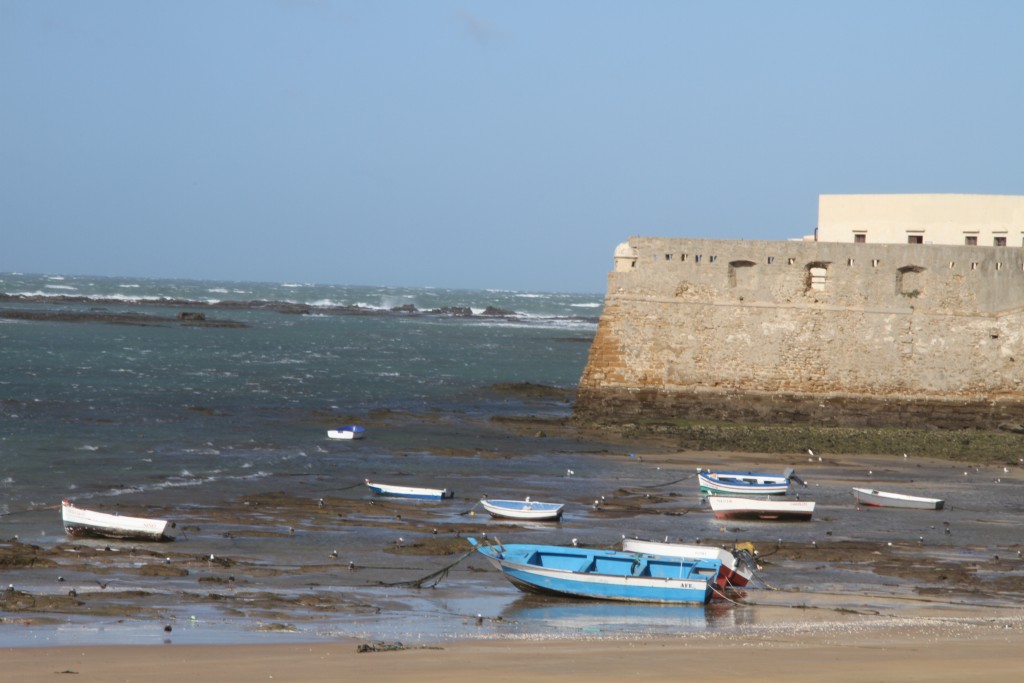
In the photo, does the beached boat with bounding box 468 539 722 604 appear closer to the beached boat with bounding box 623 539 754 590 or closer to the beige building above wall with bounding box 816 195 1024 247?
the beached boat with bounding box 623 539 754 590

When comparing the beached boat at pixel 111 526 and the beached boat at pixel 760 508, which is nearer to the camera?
the beached boat at pixel 111 526

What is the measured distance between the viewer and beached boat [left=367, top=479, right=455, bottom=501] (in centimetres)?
2184

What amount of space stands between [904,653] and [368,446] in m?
18.1

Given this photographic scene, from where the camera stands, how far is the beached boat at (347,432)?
98.9ft

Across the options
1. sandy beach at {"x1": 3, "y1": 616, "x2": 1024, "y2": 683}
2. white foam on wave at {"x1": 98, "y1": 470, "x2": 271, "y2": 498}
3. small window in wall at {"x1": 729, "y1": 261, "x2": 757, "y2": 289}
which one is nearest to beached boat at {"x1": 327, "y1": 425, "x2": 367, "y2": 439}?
white foam on wave at {"x1": 98, "y1": 470, "x2": 271, "y2": 498}

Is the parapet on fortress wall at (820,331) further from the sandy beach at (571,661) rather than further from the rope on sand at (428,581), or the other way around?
the sandy beach at (571,661)

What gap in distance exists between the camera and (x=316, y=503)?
69.4 feet

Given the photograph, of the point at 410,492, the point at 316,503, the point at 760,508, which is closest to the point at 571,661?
the point at 760,508

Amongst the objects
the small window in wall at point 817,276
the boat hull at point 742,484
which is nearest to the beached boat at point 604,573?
the boat hull at point 742,484

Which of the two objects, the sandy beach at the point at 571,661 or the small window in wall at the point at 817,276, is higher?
the small window in wall at the point at 817,276

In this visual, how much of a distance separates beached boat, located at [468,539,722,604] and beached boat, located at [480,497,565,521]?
13.9ft

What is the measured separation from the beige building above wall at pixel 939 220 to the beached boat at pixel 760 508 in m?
15.0

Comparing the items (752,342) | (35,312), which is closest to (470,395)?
(752,342)

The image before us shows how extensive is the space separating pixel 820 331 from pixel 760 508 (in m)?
12.7
